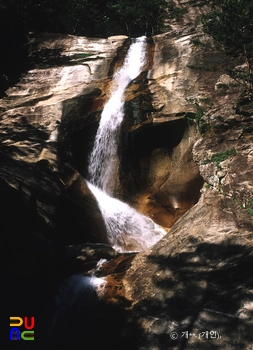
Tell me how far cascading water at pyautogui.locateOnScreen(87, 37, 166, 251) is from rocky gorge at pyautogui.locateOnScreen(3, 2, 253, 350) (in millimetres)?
330

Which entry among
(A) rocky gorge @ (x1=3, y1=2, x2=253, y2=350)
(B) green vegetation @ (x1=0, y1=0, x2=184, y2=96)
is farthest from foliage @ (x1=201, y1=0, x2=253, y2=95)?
(B) green vegetation @ (x1=0, y1=0, x2=184, y2=96)

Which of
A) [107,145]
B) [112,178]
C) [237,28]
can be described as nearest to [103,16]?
[107,145]

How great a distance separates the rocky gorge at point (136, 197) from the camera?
5.17m

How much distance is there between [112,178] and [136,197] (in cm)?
138

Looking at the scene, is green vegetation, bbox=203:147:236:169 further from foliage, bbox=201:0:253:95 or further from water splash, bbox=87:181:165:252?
water splash, bbox=87:181:165:252

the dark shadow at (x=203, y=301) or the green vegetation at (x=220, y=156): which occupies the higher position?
the green vegetation at (x=220, y=156)

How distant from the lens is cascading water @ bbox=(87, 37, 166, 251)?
33.8 feet

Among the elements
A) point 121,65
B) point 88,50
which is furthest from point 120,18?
point 121,65

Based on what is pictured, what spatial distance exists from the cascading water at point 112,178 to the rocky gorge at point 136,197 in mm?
330

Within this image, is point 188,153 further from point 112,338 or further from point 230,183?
point 112,338

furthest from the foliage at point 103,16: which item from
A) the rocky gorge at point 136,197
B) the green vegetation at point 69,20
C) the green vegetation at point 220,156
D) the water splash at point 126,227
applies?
the green vegetation at point 220,156

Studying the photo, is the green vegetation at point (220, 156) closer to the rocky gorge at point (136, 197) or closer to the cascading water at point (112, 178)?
the rocky gorge at point (136, 197)

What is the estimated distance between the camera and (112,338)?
5156 mm

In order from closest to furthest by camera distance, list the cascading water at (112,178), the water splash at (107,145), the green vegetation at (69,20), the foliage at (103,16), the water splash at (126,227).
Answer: the water splash at (126,227), the cascading water at (112,178), the water splash at (107,145), the green vegetation at (69,20), the foliage at (103,16)
